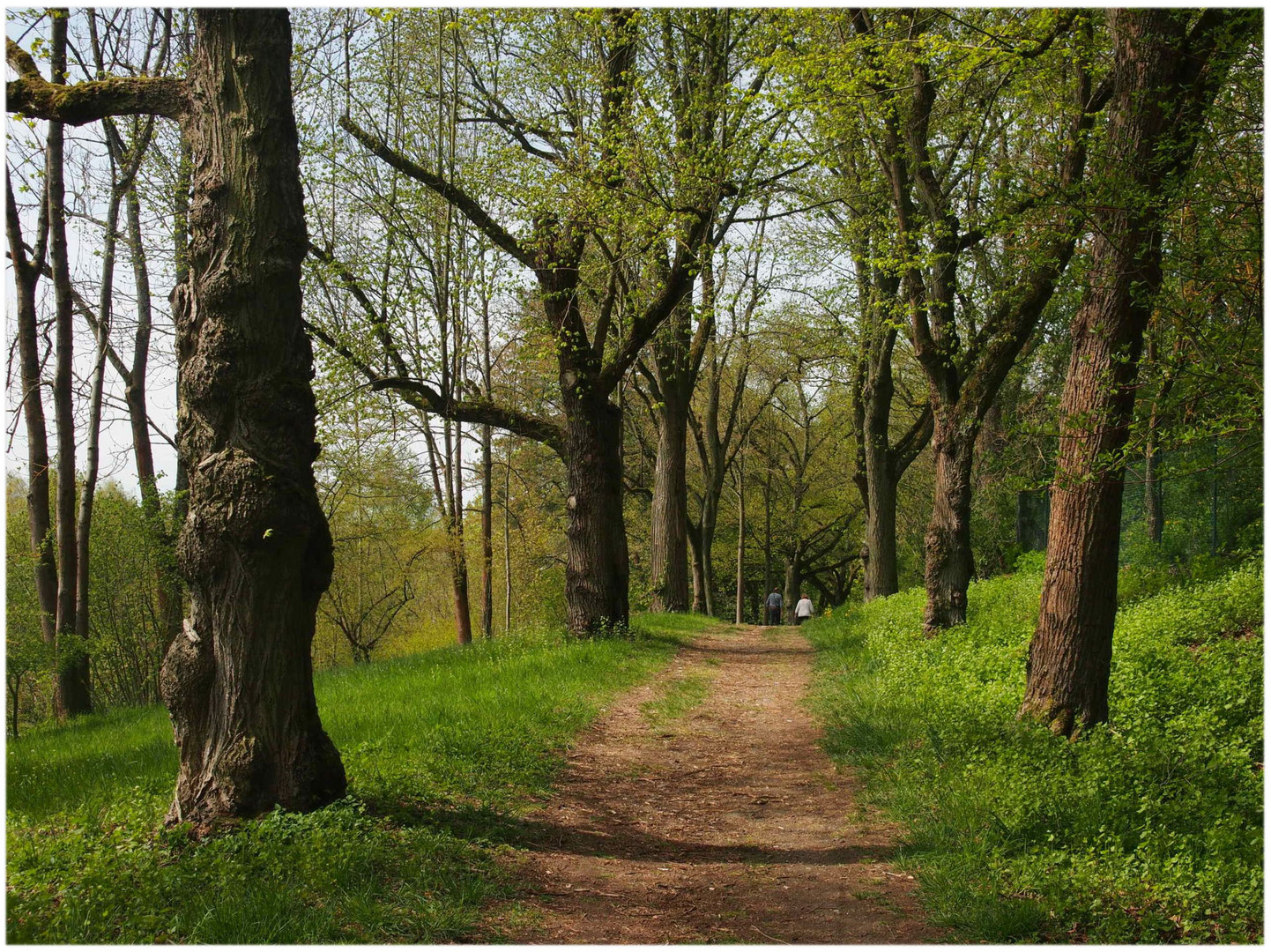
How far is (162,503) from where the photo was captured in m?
14.5

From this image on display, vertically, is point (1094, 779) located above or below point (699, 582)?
below

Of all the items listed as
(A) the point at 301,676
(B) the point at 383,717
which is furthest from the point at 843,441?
(A) the point at 301,676

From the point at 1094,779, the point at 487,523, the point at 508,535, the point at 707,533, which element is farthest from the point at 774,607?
the point at 1094,779

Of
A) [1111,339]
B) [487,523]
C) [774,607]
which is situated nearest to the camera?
[1111,339]

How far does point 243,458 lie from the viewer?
5434mm

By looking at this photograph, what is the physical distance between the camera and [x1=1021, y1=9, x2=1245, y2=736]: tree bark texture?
634cm

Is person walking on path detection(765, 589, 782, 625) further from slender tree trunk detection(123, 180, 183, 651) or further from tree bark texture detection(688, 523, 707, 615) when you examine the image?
slender tree trunk detection(123, 180, 183, 651)

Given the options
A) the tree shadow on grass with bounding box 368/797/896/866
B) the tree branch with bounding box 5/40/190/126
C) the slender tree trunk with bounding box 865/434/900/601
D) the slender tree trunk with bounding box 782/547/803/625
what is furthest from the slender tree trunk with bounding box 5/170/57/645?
the slender tree trunk with bounding box 782/547/803/625

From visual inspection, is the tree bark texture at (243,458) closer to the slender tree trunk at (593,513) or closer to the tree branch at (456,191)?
the tree branch at (456,191)

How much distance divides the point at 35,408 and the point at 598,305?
924 cm

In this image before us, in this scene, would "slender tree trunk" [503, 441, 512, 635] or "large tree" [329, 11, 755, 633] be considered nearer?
"large tree" [329, 11, 755, 633]

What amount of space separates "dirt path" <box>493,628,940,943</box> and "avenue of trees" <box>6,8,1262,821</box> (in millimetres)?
1791

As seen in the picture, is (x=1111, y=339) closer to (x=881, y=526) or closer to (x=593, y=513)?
(x=593, y=513)

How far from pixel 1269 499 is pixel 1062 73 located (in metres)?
7.64
